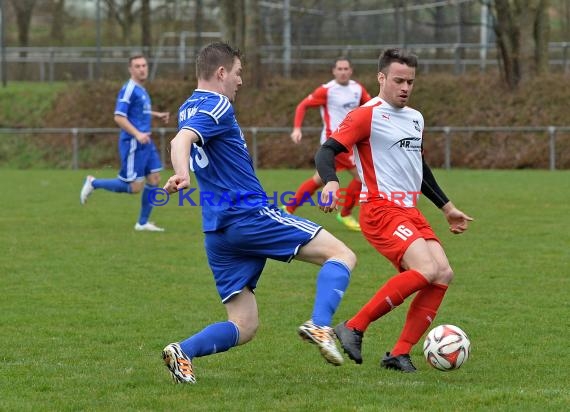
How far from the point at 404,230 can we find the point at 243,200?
37.3 inches

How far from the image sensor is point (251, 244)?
521 cm

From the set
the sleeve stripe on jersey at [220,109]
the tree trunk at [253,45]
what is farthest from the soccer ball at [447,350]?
the tree trunk at [253,45]

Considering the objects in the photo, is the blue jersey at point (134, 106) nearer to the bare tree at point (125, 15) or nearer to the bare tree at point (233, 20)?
the bare tree at point (233, 20)

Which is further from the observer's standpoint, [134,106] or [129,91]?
[134,106]

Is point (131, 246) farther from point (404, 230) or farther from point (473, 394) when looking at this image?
point (473, 394)

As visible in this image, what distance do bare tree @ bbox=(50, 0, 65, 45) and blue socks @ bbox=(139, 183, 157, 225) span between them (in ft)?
79.2

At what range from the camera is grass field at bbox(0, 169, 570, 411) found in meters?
5.01

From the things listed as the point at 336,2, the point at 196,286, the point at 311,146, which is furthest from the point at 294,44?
the point at 196,286

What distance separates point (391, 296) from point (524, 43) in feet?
70.5

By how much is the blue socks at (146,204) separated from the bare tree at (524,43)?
15.1 m

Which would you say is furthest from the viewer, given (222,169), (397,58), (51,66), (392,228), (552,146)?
(51,66)

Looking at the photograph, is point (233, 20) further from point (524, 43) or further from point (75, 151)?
point (524, 43)

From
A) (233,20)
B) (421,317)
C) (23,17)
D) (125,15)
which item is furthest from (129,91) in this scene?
(23,17)

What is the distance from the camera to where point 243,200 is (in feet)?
17.1
